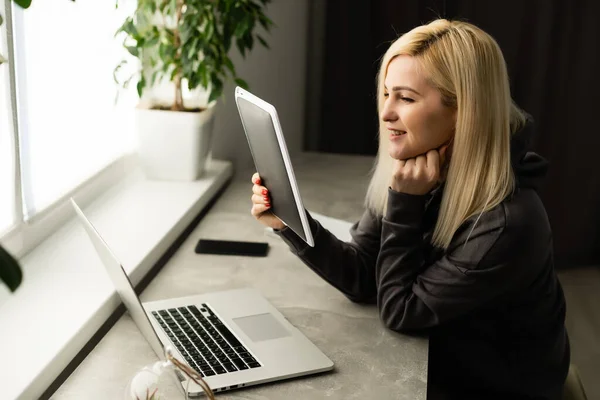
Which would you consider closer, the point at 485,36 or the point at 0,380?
the point at 0,380

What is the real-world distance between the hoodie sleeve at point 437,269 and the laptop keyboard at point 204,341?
0.29 m

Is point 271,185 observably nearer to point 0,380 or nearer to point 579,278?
point 0,380

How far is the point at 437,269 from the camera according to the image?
4.69 ft

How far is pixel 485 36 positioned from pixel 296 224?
48cm

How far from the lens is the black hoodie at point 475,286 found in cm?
139

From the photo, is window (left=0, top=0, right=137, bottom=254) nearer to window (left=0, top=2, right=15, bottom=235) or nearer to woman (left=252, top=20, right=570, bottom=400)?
window (left=0, top=2, right=15, bottom=235)

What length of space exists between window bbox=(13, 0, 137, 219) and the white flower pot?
97mm

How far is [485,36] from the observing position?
4.67 feet

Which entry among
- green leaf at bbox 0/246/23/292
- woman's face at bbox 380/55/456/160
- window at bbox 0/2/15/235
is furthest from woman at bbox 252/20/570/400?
green leaf at bbox 0/246/23/292

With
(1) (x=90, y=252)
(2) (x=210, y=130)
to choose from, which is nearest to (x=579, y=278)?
(2) (x=210, y=130)

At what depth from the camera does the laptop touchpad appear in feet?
4.62

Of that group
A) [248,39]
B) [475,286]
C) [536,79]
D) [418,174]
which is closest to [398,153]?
[418,174]

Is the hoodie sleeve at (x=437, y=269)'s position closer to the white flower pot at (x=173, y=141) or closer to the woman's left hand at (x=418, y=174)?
the woman's left hand at (x=418, y=174)

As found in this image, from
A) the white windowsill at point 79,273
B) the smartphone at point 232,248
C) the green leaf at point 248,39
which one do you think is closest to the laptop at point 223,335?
the white windowsill at point 79,273
